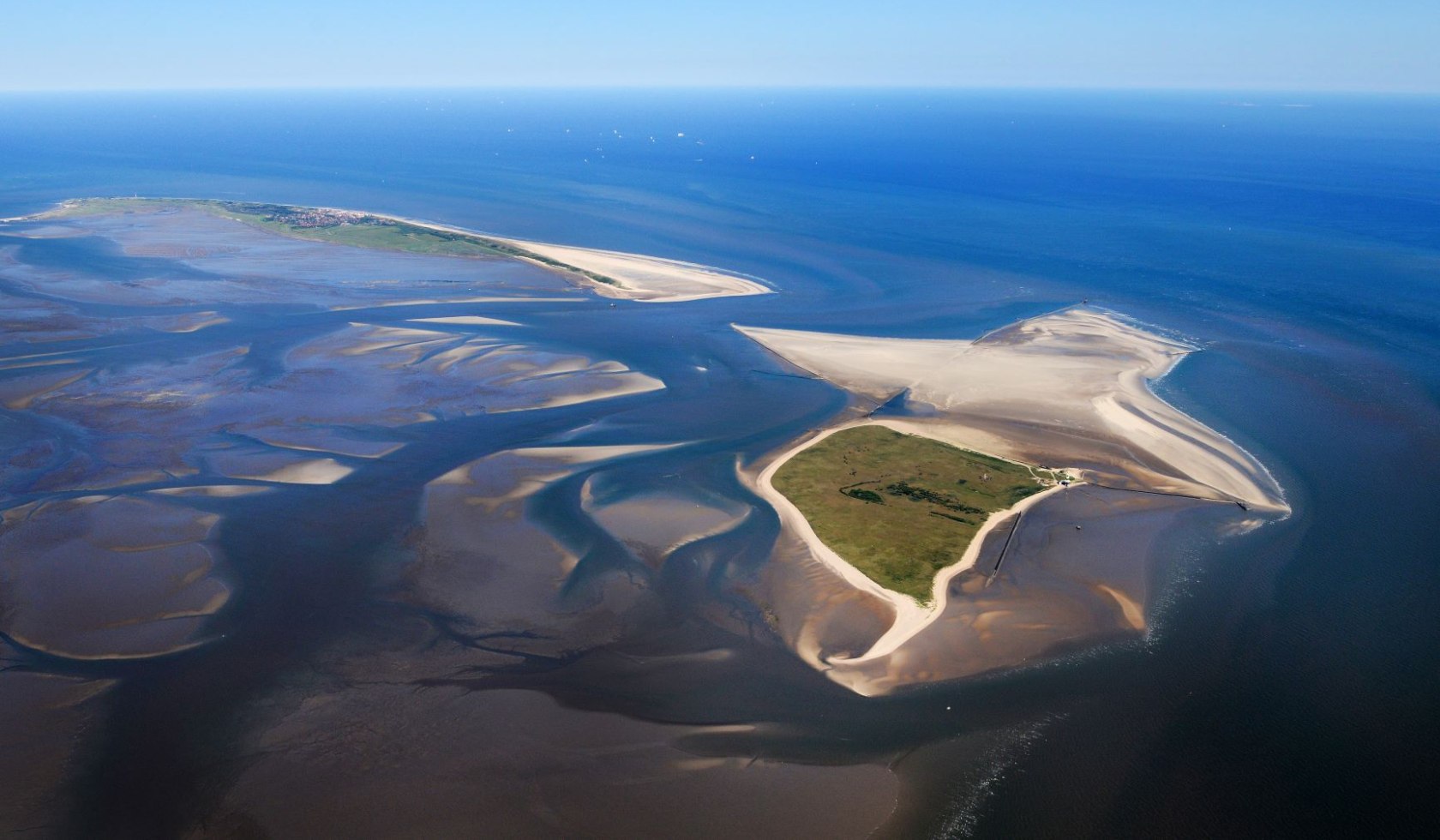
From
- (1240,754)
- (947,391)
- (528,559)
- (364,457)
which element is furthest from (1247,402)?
(364,457)

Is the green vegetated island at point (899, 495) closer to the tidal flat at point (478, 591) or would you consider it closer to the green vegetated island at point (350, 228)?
the tidal flat at point (478, 591)

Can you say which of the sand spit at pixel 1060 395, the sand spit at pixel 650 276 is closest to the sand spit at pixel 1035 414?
the sand spit at pixel 1060 395

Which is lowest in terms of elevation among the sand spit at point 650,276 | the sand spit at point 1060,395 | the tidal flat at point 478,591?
the tidal flat at point 478,591

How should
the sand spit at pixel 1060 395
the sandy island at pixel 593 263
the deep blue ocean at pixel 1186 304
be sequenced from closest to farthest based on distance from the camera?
the deep blue ocean at pixel 1186 304 → the sand spit at pixel 1060 395 → the sandy island at pixel 593 263

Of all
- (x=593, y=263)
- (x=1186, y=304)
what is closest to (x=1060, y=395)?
(x=1186, y=304)

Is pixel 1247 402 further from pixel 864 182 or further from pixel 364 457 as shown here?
pixel 864 182

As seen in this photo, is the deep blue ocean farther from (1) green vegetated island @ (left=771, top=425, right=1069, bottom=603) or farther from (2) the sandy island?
(1) green vegetated island @ (left=771, top=425, right=1069, bottom=603)
